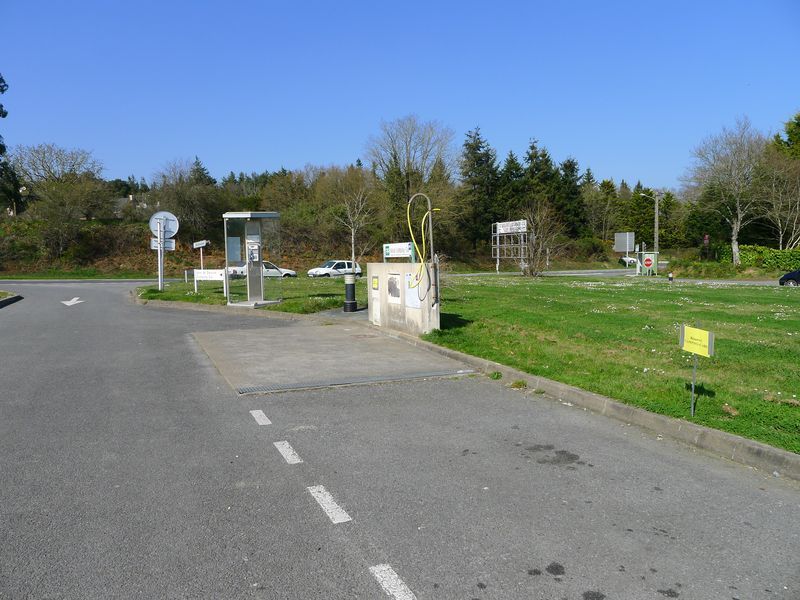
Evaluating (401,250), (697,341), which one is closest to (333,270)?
(401,250)

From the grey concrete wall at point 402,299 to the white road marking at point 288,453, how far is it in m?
6.49

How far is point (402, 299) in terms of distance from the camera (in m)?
12.9

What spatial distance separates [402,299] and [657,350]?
5.05m

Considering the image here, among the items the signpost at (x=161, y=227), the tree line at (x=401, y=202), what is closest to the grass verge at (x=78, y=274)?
the tree line at (x=401, y=202)

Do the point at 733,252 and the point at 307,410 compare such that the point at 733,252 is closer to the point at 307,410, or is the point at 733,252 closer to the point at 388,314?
the point at 388,314

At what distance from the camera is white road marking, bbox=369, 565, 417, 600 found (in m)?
3.33

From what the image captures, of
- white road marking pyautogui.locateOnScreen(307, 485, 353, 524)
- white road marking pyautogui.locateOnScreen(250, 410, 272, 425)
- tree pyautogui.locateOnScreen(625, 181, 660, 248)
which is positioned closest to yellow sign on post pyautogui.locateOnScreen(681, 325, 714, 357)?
white road marking pyautogui.locateOnScreen(307, 485, 353, 524)

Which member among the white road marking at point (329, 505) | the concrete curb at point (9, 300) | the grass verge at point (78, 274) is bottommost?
the white road marking at point (329, 505)

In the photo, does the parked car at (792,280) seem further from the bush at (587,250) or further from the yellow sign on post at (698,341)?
the bush at (587,250)

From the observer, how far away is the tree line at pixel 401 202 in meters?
47.1

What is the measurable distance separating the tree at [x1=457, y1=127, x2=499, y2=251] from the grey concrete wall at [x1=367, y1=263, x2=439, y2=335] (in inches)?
1970

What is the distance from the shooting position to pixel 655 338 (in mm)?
11148

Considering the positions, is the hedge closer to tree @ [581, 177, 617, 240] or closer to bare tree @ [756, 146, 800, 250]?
bare tree @ [756, 146, 800, 250]

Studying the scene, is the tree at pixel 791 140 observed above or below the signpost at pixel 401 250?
above
